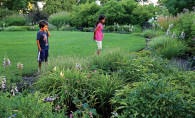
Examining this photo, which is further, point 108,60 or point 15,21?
point 15,21

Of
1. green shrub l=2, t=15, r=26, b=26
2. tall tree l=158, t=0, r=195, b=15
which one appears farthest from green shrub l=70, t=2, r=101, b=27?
tall tree l=158, t=0, r=195, b=15

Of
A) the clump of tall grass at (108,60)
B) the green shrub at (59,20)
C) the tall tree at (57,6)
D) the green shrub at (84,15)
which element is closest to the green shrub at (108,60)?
the clump of tall grass at (108,60)

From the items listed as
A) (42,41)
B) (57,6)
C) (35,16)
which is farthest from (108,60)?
(57,6)

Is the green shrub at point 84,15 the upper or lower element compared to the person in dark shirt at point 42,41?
upper

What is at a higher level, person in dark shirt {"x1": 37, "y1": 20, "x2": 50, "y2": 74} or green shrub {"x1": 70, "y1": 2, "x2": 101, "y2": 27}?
green shrub {"x1": 70, "y1": 2, "x2": 101, "y2": 27}

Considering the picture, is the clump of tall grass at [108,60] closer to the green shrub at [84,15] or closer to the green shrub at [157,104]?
the green shrub at [157,104]

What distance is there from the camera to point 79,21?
68.2ft

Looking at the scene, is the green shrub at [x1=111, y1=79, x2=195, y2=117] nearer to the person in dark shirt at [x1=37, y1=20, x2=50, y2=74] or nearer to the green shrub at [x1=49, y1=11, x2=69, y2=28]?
the person in dark shirt at [x1=37, y1=20, x2=50, y2=74]

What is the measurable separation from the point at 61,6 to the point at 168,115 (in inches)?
1409

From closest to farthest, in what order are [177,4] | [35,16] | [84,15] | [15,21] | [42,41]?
1. [42,41]
2. [84,15]
3. [15,21]
4. [35,16]
5. [177,4]

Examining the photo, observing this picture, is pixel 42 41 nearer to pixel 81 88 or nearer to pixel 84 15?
pixel 81 88

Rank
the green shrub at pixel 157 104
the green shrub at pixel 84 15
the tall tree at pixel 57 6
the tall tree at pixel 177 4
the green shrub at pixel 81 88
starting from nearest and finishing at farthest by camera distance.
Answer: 1. the green shrub at pixel 157 104
2. the green shrub at pixel 81 88
3. the green shrub at pixel 84 15
4. the tall tree at pixel 177 4
5. the tall tree at pixel 57 6

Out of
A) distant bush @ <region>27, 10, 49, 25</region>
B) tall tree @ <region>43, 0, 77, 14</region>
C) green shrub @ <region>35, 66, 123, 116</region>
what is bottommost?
green shrub @ <region>35, 66, 123, 116</region>

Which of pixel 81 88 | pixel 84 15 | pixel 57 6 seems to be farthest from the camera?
pixel 57 6
